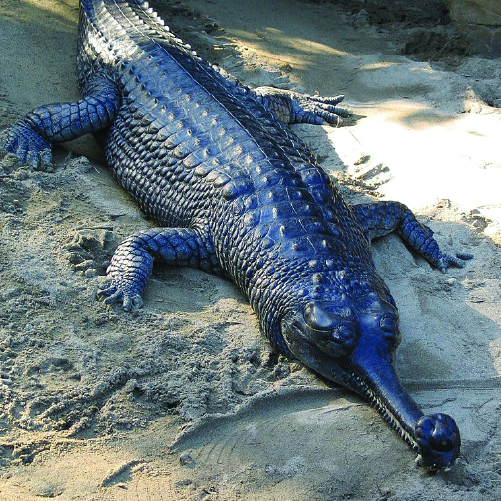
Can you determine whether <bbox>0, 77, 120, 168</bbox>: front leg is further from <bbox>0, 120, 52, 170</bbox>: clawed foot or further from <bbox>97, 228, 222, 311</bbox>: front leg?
<bbox>97, 228, 222, 311</bbox>: front leg

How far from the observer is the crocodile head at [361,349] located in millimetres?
3441

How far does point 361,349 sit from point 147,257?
1579 millimetres

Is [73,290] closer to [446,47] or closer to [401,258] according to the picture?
[401,258]

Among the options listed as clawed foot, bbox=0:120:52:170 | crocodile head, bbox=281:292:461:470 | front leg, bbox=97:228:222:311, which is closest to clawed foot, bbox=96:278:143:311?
front leg, bbox=97:228:222:311

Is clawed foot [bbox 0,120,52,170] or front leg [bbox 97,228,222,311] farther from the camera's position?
clawed foot [bbox 0,120,52,170]

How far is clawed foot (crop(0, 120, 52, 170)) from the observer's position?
552 centimetres

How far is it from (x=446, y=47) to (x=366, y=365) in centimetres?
566

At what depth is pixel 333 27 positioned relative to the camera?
8.98 m

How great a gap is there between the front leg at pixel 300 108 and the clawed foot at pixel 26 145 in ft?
6.94

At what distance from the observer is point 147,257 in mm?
4605

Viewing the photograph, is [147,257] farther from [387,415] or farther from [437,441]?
[437,441]

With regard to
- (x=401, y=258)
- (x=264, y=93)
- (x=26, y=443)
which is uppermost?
(x=264, y=93)

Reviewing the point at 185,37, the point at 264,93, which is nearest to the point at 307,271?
the point at 264,93

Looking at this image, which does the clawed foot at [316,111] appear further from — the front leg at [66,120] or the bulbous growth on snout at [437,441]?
the bulbous growth on snout at [437,441]
